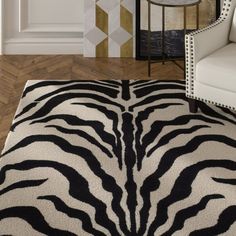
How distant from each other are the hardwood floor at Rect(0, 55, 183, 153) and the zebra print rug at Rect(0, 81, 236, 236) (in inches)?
7.6

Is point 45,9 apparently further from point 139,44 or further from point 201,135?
point 201,135

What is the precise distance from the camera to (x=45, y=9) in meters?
4.70

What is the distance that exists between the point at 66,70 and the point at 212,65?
1364mm

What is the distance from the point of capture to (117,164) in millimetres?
3041

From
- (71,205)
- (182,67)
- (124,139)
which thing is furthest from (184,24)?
(71,205)

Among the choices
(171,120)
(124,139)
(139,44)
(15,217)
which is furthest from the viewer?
(139,44)

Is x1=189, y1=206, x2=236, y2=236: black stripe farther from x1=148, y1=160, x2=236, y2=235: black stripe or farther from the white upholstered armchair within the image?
the white upholstered armchair

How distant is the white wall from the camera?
469 cm

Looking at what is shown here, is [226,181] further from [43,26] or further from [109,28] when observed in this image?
[43,26]

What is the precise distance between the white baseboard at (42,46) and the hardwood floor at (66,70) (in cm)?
8

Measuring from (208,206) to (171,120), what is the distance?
950 mm

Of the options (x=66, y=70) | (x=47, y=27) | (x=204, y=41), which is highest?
(x=204, y=41)

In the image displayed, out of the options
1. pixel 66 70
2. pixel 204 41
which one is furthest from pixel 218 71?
pixel 66 70

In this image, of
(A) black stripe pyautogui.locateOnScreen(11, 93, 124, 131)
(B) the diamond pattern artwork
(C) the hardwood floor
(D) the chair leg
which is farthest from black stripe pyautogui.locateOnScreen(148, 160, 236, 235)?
(B) the diamond pattern artwork
